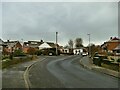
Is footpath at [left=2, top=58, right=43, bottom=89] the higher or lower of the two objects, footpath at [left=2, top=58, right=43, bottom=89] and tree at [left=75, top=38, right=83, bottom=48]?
the lower

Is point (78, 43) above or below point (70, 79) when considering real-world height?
above

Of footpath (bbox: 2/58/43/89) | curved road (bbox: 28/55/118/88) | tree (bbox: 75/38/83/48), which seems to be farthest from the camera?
tree (bbox: 75/38/83/48)

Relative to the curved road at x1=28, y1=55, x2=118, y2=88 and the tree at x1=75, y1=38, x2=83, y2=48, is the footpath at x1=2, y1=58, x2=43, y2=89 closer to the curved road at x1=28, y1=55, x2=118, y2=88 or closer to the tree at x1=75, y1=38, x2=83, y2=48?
the curved road at x1=28, y1=55, x2=118, y2=88

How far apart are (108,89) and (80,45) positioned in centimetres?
16787

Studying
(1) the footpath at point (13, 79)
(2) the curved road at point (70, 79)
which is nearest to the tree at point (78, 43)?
(2) the curved road at point (70, 79)

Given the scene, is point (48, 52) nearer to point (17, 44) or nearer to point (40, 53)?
point (40, 53)

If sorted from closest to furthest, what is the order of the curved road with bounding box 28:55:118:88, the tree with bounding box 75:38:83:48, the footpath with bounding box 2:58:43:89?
the curved road with bounding box 28:55:118:88 < the footpath with bounding box 2:58:43:89 < the tree with bounding box 75:38:83:48

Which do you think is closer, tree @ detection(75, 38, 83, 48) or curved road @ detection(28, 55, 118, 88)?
curved road @ detection(28, 55, 118, 88)

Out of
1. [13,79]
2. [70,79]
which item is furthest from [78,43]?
[13,79]

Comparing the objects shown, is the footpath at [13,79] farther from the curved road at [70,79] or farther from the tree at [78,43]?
the tree at [78,43]

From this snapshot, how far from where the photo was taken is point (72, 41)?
18450 cm

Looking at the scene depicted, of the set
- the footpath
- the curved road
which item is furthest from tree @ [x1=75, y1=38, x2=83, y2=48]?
the footpath

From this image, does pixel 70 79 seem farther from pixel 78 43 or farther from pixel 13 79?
pixel 78 43

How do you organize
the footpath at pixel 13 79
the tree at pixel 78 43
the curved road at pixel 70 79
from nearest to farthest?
the curved road at pixel 70 79 < the footpath at pixel 13 79 < the tree at pixel 78 43
